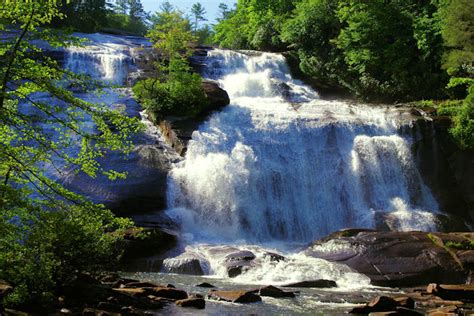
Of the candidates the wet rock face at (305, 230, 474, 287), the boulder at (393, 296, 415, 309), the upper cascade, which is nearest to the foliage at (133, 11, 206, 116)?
the upper cascade

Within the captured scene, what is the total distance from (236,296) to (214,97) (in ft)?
60.8

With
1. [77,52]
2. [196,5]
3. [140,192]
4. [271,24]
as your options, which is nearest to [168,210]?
[140,192]

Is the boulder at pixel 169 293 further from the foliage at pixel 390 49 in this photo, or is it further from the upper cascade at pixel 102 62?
the foliage at pixel 390 49

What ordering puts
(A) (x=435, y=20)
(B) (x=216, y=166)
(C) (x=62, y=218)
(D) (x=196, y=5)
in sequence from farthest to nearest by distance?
(D) (x=196, y=5) < (A) (x=435, y=20) < (B) (x=216, y=166) < (C) (x=62, y=218)

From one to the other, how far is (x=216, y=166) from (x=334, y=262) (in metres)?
8.72

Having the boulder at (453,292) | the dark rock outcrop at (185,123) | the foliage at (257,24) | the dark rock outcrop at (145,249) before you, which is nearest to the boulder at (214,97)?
the dark rock outcrop at (185,123)

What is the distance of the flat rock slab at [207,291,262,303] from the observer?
12.9 metres

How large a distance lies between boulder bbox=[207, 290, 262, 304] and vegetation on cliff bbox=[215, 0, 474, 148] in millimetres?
18486

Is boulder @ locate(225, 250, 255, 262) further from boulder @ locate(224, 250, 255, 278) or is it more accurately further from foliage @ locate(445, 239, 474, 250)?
foliage @ locate(445, 239, 474, 250)

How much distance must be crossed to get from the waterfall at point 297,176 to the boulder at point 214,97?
2.07 feet

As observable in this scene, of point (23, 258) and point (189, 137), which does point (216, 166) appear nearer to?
point (189, 137)

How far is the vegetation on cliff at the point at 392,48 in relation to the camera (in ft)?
98.9

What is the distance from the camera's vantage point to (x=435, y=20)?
33.4 m

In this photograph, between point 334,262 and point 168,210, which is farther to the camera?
point 168,210
